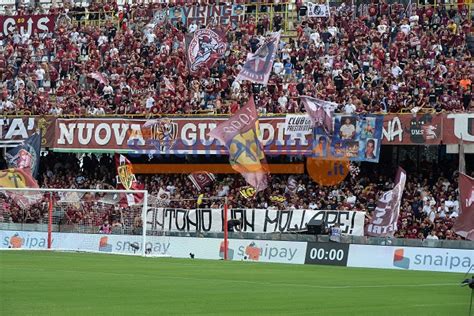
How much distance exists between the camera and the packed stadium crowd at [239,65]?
4297cm

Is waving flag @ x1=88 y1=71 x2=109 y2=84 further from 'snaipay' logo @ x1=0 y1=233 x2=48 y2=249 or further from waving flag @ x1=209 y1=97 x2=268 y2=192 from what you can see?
'snaipay' logo @ x1=0 y1=233 x2=48 y2=249

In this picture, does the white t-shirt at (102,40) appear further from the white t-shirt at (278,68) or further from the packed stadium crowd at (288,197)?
the white t-shirt at (278,68)

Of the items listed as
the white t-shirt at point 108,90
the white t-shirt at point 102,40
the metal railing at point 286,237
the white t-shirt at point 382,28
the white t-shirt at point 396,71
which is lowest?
the metal railing at point 286,237

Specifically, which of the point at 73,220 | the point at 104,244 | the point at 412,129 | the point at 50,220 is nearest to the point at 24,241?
the point at 50,220

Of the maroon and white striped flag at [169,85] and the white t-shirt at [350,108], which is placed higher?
the maroon and white striped flag at [169,85]

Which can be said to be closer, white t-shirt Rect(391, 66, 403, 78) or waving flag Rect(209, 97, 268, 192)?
waving flag Rect(209, 97, 268, 192)

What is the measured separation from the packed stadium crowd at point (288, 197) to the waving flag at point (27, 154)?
208 centimetres

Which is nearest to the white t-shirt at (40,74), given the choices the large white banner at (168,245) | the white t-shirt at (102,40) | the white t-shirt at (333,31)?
the white t-shirt at (102,40)

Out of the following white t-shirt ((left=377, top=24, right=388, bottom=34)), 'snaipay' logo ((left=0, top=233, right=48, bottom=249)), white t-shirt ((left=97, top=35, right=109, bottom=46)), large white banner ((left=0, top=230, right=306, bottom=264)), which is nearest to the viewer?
large white banner ((left=0, top=230, right=306, bottom=264))

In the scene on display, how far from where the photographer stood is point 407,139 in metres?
41.6

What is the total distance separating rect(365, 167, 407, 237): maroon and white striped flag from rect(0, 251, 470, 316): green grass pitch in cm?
657

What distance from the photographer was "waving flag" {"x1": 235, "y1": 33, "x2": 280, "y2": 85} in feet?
147

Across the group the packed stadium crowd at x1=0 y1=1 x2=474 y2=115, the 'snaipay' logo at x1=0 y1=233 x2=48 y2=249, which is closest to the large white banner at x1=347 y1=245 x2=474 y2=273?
the packed stadium crowd at x1=0 y1=1 x2=474 y2=115

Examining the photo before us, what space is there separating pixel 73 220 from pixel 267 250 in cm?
641
